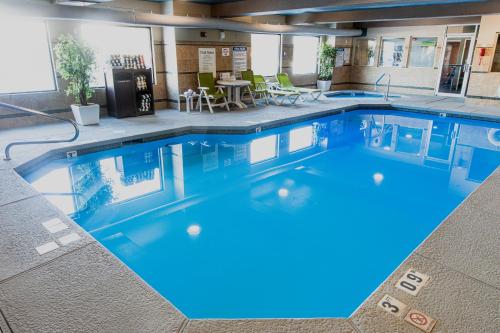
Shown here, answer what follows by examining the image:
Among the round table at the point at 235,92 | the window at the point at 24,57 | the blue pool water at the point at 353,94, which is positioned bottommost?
the blue pool water at the point at 353,94

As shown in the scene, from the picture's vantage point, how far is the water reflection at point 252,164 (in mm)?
4188

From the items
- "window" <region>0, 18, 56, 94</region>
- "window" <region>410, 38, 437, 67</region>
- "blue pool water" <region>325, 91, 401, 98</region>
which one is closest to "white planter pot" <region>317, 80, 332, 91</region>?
"blue pool water" <region>325, 91, 401, 98</region>

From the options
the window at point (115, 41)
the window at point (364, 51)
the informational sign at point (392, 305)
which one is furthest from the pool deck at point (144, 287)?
the window at point (364, 51)

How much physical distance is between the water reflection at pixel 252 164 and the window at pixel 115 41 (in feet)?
7.94

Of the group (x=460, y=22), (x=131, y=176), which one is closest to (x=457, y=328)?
(x=131, y=176)

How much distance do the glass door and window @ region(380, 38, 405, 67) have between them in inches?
55.4

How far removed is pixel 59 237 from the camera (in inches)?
101

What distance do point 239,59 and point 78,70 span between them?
4327 mm

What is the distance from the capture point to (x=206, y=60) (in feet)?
27.7

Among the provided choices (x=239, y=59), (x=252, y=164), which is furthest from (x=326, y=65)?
(x=252, y=164)

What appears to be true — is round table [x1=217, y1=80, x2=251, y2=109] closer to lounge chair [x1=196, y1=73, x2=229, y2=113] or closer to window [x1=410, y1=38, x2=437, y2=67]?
lounge chair [x1=196, y1=73, x2=229, y2=113]

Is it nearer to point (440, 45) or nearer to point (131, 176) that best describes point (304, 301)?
point (131, 176)

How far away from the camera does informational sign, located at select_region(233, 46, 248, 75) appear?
29.7 feet

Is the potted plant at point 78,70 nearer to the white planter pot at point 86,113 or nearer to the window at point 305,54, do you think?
the white planter pot at point 86,113
